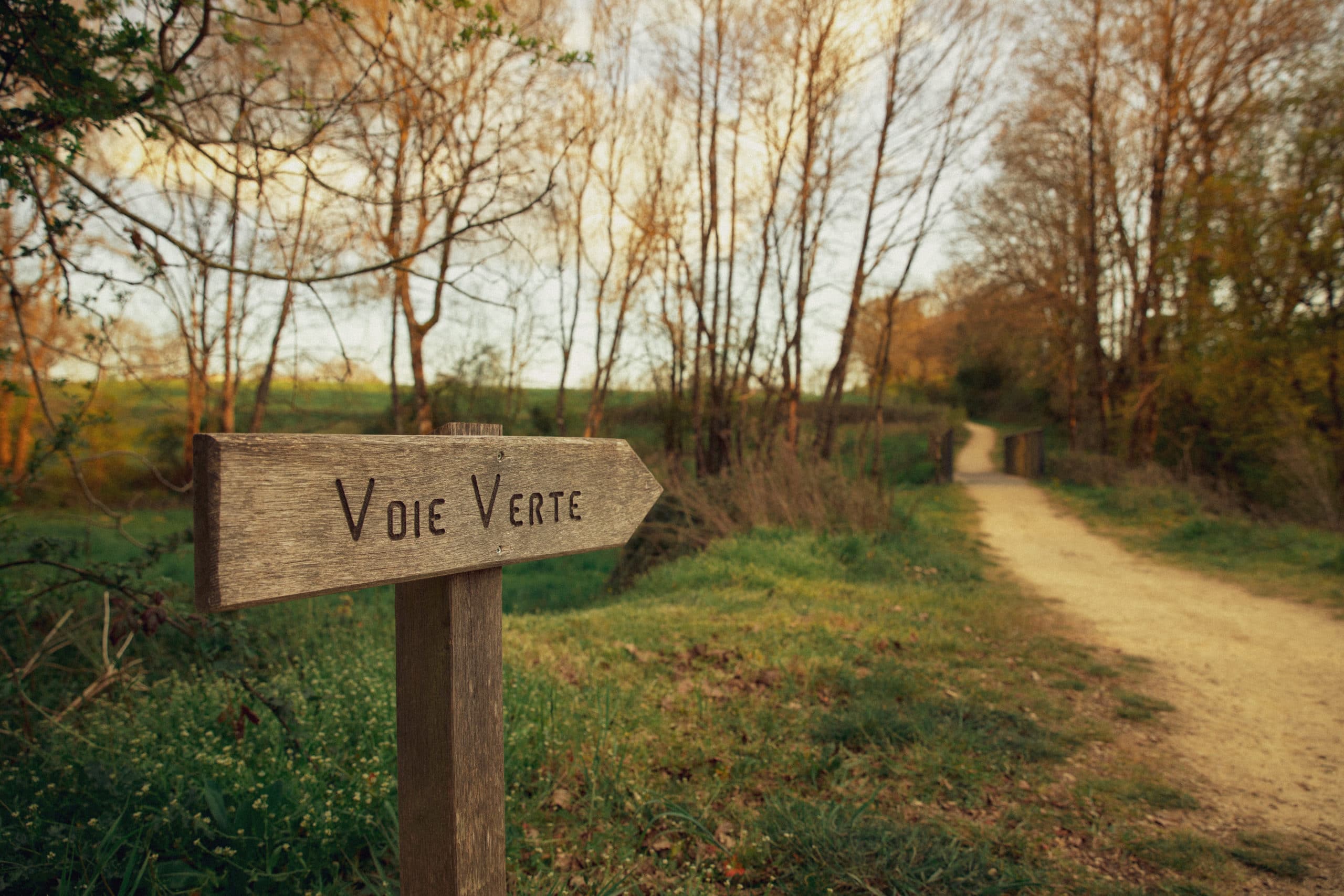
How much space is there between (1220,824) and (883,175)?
1243cm

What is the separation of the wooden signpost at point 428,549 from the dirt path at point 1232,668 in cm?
338

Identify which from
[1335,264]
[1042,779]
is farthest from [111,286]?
[1335,264]

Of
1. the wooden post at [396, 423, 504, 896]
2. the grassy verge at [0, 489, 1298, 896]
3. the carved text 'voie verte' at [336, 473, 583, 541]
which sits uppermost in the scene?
the carved text 'voie verte' at [336, 473, 583, 541]

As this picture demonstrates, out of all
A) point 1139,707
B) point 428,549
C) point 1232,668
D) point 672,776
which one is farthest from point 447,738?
point 1232,668

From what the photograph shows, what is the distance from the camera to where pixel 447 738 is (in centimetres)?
166

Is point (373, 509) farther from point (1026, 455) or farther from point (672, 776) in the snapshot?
point (1026, 455)

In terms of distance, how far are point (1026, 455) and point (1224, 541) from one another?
11.6 meters

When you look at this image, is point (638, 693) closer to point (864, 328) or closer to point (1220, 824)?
point (1220, 824)

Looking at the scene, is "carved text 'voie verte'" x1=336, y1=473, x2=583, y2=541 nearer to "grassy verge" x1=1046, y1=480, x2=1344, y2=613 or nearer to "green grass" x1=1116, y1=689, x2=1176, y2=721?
"green grass" x1=1116, y1=689, x2=1176, y2=721

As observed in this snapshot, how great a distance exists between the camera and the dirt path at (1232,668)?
→ 3.63m

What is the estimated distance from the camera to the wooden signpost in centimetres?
130

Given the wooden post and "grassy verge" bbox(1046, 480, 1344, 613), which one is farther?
"grassy verge" bbox(1046, 480, 1344, 613)

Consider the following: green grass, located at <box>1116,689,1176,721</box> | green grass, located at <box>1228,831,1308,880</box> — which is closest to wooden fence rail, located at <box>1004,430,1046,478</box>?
green grass, located at <box>1116,689,1176,721</box>

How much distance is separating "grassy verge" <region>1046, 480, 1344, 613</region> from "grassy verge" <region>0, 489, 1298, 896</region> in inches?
154
